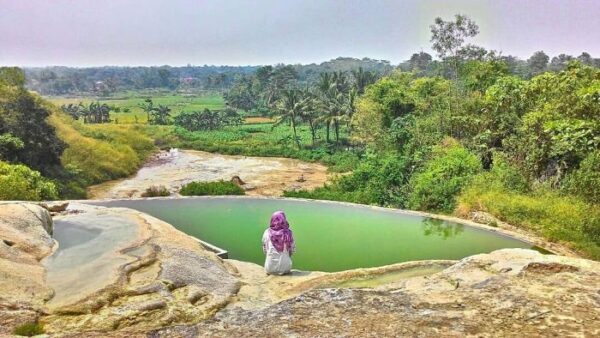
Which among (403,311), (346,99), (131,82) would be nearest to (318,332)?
(403,311)

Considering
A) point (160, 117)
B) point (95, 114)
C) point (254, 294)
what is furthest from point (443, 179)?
point (95, 114)

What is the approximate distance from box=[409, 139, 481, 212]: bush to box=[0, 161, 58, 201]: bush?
10579 mm

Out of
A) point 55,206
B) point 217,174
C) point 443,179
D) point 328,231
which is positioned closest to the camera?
point 55,206

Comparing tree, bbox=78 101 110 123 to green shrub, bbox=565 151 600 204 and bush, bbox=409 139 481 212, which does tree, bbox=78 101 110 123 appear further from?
green shrub, bbox=565 151 600 204

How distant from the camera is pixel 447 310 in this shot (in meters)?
5.53

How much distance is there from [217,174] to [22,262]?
23022 mm

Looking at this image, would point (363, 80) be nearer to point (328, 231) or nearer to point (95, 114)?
point (95, 114)

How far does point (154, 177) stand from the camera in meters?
28.2

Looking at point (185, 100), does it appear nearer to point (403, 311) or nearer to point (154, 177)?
point (154, 177)

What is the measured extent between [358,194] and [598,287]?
39.3ft

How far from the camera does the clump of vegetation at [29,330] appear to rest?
195 inches

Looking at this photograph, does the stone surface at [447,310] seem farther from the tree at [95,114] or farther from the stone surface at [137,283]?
the tree at [95,114]

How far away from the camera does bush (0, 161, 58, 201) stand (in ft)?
43.9

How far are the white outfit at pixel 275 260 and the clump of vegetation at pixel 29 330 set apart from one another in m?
3.27
